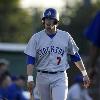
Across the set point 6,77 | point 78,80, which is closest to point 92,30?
point 78,80

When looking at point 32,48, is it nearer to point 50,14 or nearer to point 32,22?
point 50,14

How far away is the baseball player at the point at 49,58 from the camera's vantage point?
1168 cm

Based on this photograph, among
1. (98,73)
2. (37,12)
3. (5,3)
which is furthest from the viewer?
(5,3)

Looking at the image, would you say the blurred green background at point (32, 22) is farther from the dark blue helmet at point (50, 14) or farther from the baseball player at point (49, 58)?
the dark blue helmet at point (50, 14)

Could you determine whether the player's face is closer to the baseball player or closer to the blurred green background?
the baseball player

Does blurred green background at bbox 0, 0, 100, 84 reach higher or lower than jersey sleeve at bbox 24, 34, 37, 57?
higher

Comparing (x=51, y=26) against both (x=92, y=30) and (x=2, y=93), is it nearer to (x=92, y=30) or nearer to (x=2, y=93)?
(x=2, y=93)

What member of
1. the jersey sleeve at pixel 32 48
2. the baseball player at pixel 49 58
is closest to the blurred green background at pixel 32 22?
the baseball player at pixel 49 58

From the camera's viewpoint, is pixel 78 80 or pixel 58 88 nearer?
pixel 58 88

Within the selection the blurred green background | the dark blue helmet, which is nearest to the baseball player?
the dark blue helmet

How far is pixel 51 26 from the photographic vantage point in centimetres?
1169

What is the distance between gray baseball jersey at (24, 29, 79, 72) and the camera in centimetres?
1174

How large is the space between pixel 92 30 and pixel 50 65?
7.03 metres

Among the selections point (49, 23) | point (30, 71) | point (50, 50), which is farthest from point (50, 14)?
point (30, 71)
